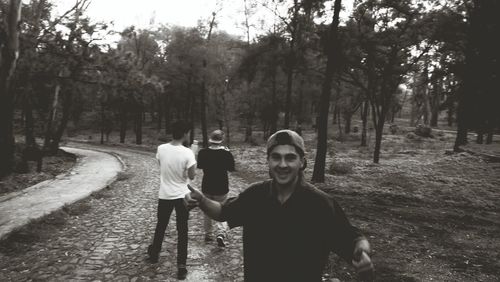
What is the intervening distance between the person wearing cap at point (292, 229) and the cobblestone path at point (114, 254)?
324 centimetres

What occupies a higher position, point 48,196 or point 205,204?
point 205,204

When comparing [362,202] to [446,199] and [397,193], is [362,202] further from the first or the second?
[446,199]

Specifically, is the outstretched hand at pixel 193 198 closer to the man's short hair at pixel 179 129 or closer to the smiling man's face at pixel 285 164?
the smiling man's face at pixel 285 164

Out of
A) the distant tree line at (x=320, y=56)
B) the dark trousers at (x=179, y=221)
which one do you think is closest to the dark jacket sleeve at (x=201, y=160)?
the dark trousers at (x=179, y=221)

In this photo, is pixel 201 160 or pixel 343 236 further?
pixel 201 160

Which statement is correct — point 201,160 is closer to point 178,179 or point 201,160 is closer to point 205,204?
point 178,179

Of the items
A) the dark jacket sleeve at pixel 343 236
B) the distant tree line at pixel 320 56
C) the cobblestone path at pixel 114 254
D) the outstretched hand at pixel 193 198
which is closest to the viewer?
the dark jacket sleeve at pixel 343 236

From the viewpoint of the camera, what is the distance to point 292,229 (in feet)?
7.48

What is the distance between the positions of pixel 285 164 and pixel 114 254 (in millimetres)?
4925

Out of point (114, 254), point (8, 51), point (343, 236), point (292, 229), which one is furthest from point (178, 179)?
point (8, 51)

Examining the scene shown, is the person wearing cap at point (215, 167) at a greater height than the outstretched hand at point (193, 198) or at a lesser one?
lesser

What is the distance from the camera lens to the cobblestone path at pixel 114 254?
5.31 meters

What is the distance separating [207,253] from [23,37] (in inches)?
490

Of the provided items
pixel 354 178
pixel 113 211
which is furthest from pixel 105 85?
pixel 354 178
